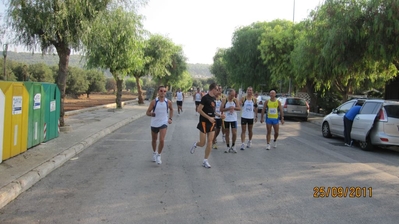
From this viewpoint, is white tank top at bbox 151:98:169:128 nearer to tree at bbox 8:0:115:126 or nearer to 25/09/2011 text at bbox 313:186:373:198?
25/09/2011 text at bbox 313:186:373:198

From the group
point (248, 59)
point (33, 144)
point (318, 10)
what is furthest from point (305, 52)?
point (248, 59)

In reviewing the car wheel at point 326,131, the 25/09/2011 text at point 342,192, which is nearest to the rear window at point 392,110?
the car wheel at point 326,131

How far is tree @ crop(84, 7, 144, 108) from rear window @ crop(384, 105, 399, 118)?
357 inches

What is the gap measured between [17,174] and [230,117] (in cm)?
532

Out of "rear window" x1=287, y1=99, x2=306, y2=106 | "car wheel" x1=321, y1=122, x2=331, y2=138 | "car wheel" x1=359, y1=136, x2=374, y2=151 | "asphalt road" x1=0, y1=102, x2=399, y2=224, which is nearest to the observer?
"asphalt road" x1=0, y1=102, x2=399, y2=224

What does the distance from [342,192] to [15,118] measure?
6578 millimetres

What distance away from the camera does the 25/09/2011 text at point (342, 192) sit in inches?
233

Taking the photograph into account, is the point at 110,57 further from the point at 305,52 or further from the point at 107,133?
the point at 305,52

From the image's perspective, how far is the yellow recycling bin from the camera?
740 cm

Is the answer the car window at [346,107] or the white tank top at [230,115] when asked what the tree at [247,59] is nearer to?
the car window at [346,107]

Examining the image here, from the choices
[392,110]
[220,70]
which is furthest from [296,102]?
[220,70]

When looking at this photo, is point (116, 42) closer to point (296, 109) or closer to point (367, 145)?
point (296, 109)

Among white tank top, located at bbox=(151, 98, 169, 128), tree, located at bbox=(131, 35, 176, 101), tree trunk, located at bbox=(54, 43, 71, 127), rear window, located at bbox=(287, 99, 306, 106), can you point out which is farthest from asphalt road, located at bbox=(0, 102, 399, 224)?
tree, located at bbox=(131, 35, 176, 101)

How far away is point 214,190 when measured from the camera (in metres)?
6.05
